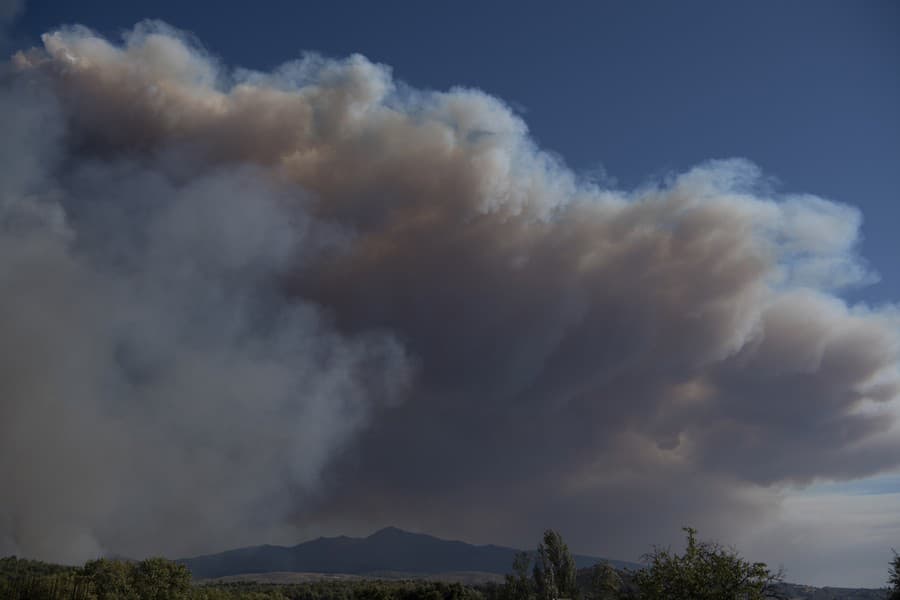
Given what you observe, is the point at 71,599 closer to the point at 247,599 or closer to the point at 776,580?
the point at 247,599

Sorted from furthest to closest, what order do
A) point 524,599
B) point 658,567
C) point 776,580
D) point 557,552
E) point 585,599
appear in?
point 524,599 → point 557,552 → point 585,599 → point 658,567 → point 776,580

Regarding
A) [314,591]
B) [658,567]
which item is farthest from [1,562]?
[658,567]

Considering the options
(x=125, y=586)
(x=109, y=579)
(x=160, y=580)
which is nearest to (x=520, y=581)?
(x=160, y=580)

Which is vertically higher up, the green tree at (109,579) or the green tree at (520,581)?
the green tree at (109,579)

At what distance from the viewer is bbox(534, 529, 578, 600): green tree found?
8594cm

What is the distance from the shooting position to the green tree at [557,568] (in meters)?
85.9

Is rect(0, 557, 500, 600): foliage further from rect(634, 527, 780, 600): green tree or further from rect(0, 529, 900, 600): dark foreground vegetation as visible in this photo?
rect(634, 527, 780, 600): green tree

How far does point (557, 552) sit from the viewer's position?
89875mm

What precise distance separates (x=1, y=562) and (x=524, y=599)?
152 m

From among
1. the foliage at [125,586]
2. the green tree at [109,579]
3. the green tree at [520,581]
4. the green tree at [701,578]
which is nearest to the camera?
the green tree at [701,578]

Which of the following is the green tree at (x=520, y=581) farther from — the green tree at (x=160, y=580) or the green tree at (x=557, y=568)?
the green tree at (x=160, y=580)

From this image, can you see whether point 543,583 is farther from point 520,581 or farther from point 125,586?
point 125,586

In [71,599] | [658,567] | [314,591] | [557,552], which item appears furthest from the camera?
[314,591]

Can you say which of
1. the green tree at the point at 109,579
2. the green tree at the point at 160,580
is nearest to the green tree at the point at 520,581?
the green tree at the point at 160,580
